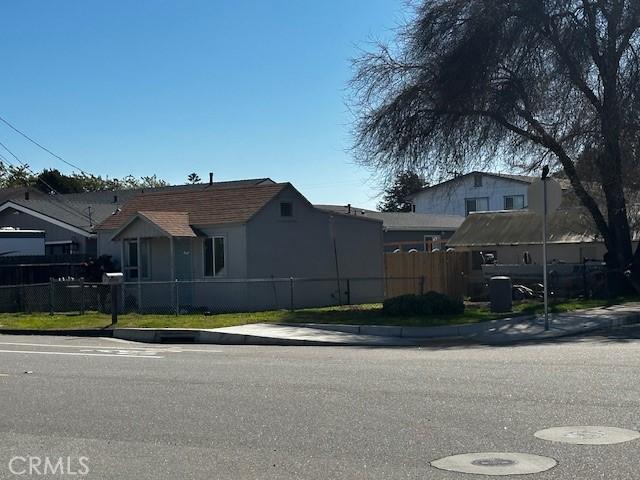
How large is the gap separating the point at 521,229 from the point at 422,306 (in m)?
18.7

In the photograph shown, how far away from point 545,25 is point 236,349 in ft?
46.4

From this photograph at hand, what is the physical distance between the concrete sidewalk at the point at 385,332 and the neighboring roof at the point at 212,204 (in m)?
7.41

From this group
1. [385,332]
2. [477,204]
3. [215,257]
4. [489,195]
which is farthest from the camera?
[477,204]

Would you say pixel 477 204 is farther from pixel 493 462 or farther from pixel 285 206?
pixel 493 462

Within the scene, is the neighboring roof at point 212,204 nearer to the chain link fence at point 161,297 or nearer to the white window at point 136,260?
the white window at point 136,260

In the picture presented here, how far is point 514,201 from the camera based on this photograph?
60438 millimetres

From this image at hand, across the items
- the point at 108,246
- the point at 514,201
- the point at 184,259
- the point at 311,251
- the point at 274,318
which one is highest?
the point at 514,201

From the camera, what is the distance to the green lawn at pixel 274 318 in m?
21.2

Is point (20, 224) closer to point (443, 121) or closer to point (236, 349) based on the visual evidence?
point (443, 121)

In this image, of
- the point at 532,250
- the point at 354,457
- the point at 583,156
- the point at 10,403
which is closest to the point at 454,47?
the point at 583,156

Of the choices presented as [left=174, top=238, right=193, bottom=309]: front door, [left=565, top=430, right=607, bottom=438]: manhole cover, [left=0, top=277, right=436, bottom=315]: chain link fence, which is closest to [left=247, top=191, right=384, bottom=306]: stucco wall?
[left=0, top=277, right=436, bottom=315]: chain link fence

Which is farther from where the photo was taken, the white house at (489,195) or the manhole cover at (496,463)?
the white house at (489,195)

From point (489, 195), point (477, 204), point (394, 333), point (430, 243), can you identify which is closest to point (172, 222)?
point (394, 333)

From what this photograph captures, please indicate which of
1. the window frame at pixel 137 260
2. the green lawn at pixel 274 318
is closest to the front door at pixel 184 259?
the window frame at pixel 137 260
